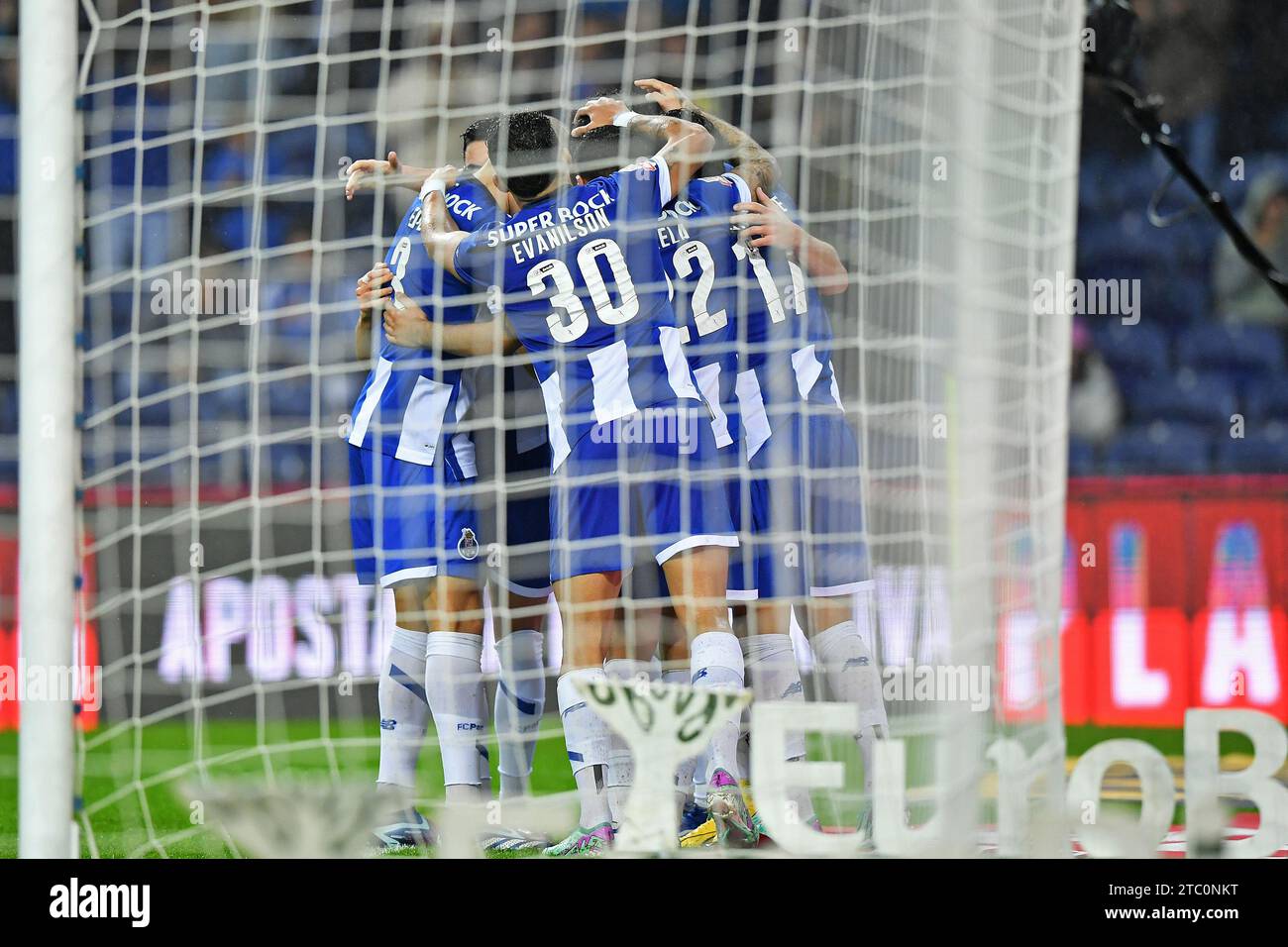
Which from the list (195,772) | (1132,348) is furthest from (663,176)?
(1132,348)

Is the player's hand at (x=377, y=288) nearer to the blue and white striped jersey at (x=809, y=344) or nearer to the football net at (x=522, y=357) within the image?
the football net at (x=522, y=357)

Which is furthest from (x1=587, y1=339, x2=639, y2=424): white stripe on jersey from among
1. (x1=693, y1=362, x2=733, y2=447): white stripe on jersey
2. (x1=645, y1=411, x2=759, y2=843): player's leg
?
(x1=693, y1=362, x2=733, y2=447): white stripe on jersey

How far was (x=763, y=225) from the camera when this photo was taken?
324cm

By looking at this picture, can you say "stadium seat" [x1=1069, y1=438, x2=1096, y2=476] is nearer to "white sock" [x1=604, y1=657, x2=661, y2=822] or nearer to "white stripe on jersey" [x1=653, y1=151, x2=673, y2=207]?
"white sock" [x1=604, y1=657, x2=661, y2=822]

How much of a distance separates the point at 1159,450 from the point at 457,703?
156 inches

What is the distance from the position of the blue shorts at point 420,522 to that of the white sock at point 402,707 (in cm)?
15

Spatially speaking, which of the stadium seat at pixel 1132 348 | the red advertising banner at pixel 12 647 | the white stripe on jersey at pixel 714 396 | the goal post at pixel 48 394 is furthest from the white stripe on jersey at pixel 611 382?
the stadium seat at pixel 1132 348

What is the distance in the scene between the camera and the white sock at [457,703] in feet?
10.6

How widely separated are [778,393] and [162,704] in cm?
255

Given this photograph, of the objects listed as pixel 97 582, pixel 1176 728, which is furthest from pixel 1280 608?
pixel 97 582

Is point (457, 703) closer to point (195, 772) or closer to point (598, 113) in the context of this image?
point (195, 772)

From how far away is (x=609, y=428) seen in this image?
10.3 ft

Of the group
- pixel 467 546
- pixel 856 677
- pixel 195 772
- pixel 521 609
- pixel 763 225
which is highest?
pixel 763 225

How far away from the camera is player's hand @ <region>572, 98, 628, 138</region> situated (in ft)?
10.7
